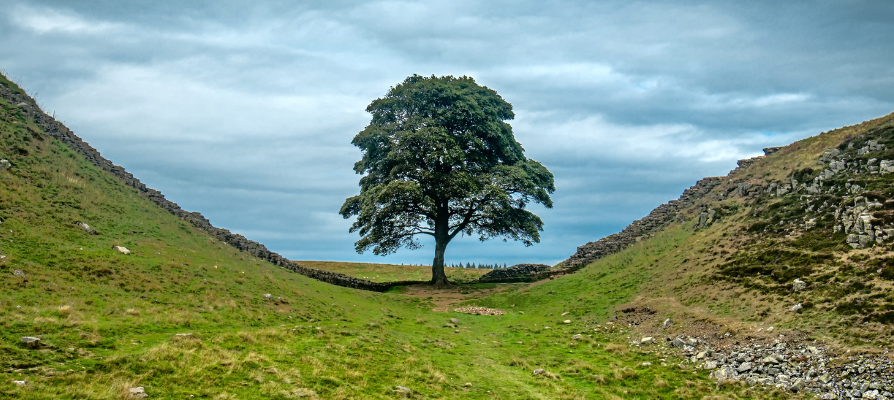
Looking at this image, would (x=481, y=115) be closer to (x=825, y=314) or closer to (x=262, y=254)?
(x=262, y=254)

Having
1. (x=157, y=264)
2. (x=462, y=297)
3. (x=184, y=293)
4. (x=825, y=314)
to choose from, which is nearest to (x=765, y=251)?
(x=825, y=314)

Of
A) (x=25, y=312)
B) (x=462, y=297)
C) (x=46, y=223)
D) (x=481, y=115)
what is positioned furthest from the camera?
(x=481, y=115)

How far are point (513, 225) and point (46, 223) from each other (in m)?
30.7

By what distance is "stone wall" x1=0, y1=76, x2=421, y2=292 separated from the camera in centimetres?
3706

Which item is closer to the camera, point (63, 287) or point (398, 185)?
point (63, 287)

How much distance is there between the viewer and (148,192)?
3912 cm

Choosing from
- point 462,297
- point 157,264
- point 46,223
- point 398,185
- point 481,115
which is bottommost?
point 462,297

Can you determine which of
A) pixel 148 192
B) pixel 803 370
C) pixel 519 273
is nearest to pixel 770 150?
pixel 519 273

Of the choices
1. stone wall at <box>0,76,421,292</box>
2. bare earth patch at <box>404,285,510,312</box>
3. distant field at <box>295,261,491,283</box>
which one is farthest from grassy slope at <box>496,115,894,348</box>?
stone wall at <box>0,76,421,292</box>

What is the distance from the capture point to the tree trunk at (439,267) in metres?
42.5

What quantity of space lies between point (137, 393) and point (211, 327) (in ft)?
26.2

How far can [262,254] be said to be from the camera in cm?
3834

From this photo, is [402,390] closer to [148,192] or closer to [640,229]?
[148,192]

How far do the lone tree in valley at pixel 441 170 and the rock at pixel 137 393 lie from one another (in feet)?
90.6
